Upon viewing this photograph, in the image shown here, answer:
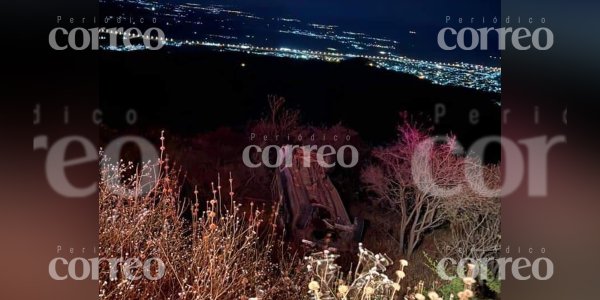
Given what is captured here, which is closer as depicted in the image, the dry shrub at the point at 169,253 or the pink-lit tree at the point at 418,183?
the dry shrub at the point at 169,253

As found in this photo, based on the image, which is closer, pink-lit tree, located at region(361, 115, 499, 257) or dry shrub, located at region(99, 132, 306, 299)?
dry shrub, located at region(99, 132, 306, 299)

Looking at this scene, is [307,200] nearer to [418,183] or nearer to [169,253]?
[418,183]

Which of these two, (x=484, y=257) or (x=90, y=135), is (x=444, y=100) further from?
(x=90, y=135)

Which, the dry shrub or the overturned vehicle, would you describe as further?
the overturned vehicle

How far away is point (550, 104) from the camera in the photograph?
269cm

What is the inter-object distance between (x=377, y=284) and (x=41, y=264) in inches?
67.3

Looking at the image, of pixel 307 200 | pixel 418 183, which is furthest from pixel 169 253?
pixel 418 183

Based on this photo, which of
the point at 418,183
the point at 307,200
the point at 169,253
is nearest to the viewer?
the point at 169,253

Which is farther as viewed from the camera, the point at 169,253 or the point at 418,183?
the point at 418,183

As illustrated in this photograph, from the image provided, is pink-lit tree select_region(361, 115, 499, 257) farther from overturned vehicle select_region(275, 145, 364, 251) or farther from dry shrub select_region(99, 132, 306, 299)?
dry shrub select_region(99, 132, 306, 299)

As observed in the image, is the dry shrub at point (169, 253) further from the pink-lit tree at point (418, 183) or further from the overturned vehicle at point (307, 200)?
the pink-lit tree at point (418, 183)

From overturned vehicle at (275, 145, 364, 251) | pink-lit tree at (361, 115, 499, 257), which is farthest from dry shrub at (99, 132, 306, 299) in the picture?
pink-lit tree at (361, 115, 499, 257)

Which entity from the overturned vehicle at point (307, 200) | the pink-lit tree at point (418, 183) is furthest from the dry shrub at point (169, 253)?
the pink-lit tree at point (418, 183)

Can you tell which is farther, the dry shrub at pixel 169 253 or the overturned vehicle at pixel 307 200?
the overturned vehicle at pixel 307 200
